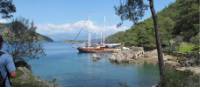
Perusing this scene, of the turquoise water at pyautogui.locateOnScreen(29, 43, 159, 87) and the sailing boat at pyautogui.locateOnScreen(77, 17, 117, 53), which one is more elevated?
the sailing boat at pyautogui.locateOnScreen(77, 17, 117, 53)

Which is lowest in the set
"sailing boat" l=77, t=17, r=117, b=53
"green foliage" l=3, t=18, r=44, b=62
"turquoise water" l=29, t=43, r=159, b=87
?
"turquoise water" l=29, t=43, r=159, b=87

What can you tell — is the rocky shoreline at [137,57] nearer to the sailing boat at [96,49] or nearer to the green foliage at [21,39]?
the sailing boat at [96,49]

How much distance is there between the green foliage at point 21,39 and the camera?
16.5 metres

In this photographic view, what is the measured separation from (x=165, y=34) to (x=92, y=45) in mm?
32436

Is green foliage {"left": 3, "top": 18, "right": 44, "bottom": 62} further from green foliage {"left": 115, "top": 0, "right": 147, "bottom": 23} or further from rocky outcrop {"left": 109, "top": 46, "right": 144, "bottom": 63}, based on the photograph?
rocky outcrop {"left": 109, "top": 46, "right": 144, "bottom": 63}

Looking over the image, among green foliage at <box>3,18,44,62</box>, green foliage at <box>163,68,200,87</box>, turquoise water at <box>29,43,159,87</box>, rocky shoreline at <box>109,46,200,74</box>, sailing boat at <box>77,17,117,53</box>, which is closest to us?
green foliage at <box>163,68,200,87</box>

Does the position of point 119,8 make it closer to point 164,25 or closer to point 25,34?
point 25,34

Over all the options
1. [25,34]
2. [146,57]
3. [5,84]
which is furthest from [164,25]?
[5,84]

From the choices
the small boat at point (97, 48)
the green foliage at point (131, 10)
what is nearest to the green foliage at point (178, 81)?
the green foliage at point (131, 10)

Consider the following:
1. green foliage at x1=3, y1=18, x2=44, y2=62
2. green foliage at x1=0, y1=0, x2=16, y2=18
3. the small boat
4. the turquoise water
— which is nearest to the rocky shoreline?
the turquoise water

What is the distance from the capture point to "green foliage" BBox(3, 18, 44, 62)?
16.5 m

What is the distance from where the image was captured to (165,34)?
2079 inches

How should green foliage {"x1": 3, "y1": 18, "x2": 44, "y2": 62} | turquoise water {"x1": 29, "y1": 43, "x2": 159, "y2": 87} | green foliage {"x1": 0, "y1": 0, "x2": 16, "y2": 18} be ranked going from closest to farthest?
green foliage {"x1": 0, "y1": 0, "x2": 16, "y2": 18} < green foliage {"x1": 3, "y1": 18, "x2": 44, "y2": 62} < turquoise water {"x1": 29, "y1": 43, "x2": 159, "y2": 87}

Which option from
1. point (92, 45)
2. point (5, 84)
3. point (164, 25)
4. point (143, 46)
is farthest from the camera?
point (92, 45)
